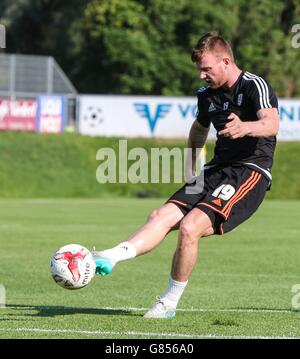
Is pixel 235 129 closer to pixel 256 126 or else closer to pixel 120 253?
pixel 256 126

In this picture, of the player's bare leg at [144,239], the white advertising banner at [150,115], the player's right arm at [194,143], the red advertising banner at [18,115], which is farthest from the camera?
the white advertising banner at [150,115]

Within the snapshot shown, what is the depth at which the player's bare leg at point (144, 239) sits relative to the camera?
8.29 m

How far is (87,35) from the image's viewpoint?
6206 centimetres

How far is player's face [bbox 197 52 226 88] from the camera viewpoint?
8766 mm

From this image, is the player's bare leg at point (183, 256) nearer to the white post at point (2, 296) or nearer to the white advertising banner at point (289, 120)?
the white post at point (2, 296)

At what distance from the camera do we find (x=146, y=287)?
11750 mm

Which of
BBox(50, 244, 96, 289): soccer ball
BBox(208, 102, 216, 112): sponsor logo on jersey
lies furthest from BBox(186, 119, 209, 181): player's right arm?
BBox(50, 244, 96, 289): soccer ball

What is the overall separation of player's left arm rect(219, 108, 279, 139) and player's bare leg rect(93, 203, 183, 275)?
3.24 feet

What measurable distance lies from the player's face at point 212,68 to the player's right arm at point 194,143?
71 centimetres

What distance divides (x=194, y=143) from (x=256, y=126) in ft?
4.51

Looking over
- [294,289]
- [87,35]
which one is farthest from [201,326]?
[87,35]

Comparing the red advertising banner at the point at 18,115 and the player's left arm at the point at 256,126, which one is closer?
the player's left arm at the point at 256,126

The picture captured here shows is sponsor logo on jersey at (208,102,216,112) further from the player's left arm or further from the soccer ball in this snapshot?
the soccer ball

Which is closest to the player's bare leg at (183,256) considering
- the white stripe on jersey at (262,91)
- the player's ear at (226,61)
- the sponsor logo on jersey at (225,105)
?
the sponsor logo on jersey at (225,105)
